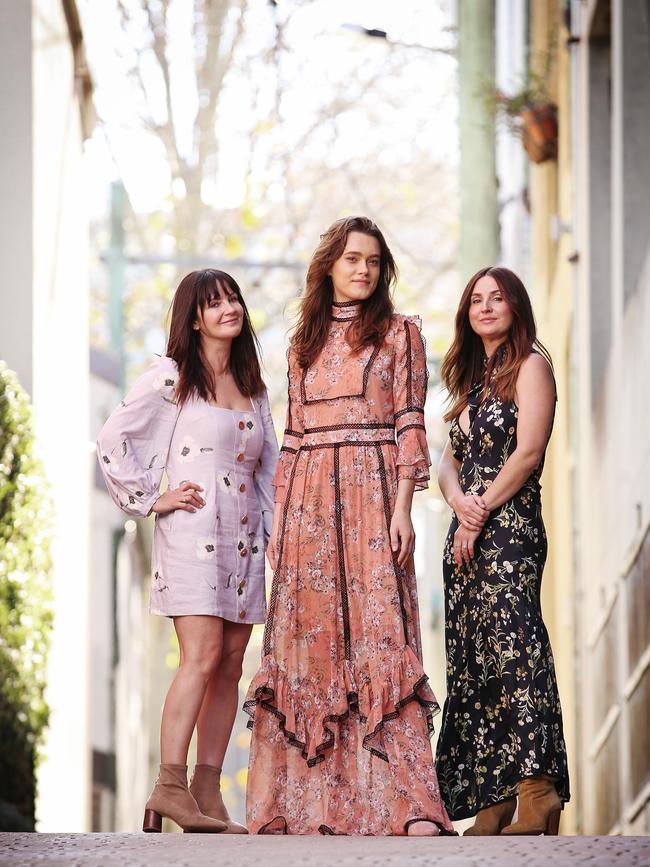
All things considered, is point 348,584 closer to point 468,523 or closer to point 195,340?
point 468,523

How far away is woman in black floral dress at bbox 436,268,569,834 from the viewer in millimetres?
5227

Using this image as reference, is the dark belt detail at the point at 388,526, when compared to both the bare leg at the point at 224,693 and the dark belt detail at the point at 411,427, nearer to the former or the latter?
the dark belt detail at the point at 411,427

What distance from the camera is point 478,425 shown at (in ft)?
18.2

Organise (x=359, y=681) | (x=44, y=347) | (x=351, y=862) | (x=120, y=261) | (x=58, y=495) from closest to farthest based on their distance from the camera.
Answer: (x=351, y=862)
(x=359, y=681)
(x=44, y=347)
(x=58, y=495)
(x=120, y=261)

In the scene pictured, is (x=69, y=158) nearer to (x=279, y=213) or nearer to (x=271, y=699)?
(x=271, y=699)

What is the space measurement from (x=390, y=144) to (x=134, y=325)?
4513mm

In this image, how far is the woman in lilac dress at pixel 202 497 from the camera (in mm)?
5348

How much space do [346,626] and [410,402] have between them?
2.68 feet

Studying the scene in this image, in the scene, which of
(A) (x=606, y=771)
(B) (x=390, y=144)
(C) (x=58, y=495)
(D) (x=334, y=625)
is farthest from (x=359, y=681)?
(B) (x=390, y=144)

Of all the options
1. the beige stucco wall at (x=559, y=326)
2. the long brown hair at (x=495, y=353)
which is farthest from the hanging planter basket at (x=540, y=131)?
the long brown hair at (x=495, y=353)

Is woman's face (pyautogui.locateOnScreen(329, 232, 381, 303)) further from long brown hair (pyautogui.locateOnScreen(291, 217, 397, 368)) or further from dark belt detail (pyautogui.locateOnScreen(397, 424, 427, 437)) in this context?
dark belt detail (pyautogui.locateOnScreen(397, 424, 427, 437))

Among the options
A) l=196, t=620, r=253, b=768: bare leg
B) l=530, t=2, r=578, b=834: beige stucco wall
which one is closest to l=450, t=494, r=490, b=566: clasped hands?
l=196, t=620, r=253, b=768: bare leg

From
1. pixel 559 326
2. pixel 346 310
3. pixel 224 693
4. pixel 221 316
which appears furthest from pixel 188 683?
pixel 559 326

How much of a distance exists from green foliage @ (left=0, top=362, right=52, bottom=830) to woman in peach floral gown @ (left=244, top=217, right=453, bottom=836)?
2.11 m
